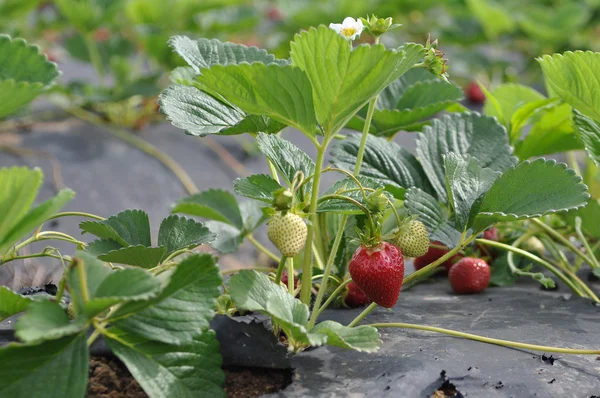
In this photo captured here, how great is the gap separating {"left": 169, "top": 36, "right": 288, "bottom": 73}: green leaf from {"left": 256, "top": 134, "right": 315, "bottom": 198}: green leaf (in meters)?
0.14

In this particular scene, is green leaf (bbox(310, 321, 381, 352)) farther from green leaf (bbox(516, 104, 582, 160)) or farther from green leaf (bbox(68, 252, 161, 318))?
green leaf (bbox(516, 104, 582, 160))

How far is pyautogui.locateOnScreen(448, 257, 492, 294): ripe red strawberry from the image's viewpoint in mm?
1399

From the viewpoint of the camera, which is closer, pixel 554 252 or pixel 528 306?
pixel 528 306

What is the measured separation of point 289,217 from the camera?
909 mm

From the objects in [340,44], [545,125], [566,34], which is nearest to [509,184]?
[340,44]

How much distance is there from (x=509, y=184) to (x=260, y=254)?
1336 millimetres

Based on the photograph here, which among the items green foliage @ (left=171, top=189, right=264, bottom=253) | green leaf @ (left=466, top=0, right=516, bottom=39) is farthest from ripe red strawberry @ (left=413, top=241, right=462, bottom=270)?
green leaf @ (left=466, top=0, right=516, bottom=39)

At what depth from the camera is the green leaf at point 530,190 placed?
1029 mm

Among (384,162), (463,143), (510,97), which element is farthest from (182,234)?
(510,97)

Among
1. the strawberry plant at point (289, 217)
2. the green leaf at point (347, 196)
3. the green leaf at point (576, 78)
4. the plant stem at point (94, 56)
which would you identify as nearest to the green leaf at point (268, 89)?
the strawberry plant at point (289, 217)

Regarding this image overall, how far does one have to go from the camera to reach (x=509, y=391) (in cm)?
97

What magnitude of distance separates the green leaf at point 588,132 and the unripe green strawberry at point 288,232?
528mm

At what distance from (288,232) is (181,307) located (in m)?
0.15

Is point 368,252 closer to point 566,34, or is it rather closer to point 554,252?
point 554,252
